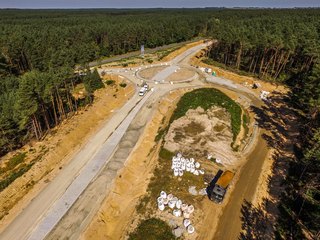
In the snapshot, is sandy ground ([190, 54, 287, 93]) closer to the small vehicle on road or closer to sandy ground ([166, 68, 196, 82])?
sandy ground ([166, 68, 196, 82])

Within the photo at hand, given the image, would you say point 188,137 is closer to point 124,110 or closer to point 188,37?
point 124,110

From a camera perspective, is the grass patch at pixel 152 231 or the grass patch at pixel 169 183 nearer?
the grass patch at pixel 152 231

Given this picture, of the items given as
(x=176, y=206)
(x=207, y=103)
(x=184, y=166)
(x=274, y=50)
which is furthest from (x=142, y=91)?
(x=274, y=50)

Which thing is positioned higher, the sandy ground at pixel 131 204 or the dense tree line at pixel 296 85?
the dense tree line at pixel 296 85

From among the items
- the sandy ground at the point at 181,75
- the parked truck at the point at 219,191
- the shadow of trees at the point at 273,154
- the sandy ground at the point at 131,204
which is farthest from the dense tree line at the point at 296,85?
the sandy ground at the point at 181,75

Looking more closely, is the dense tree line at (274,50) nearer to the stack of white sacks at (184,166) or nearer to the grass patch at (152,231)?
the stack of white sacks at (184,166)

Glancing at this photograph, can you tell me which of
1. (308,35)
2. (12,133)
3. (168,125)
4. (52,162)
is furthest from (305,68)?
(12,133)
